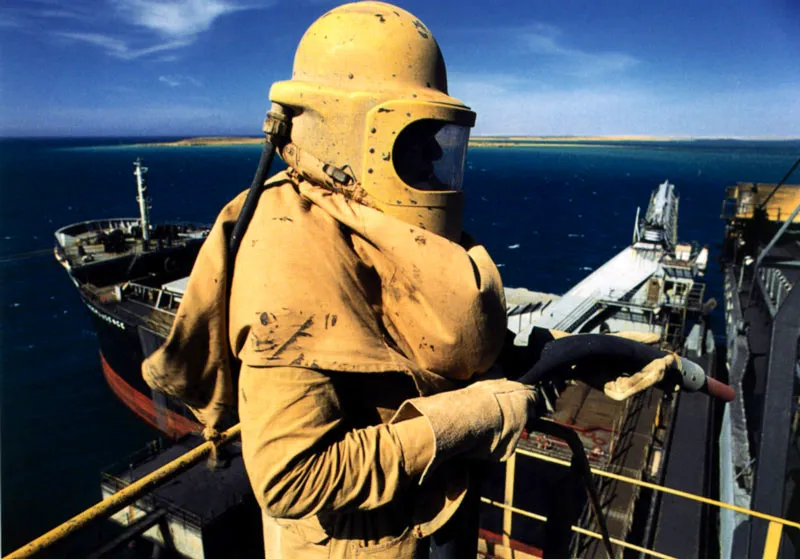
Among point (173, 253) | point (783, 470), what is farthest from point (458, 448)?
point (173, 253)

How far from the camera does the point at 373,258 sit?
7.38 ft

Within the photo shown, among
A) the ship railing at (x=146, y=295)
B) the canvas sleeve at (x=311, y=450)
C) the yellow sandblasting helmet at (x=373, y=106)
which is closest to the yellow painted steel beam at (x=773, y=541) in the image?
the canvas sleeve at (x=311, y=450)

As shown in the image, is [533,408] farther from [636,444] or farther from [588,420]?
[588,420]

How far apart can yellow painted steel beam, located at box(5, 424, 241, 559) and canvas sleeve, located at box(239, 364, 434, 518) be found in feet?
3.26

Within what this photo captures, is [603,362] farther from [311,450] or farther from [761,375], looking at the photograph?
[761,375]

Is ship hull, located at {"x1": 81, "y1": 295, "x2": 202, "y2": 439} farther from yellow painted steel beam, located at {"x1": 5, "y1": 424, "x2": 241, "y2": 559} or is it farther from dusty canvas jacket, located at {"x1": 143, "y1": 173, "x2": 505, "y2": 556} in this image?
dusty canvas jacket, located at {"x1": 143, "y1": 173, "x2": 505, "y2": 556}

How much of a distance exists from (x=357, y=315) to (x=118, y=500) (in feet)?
5.31

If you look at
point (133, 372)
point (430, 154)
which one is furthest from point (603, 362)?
point (133, 372)

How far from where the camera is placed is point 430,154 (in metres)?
2.43

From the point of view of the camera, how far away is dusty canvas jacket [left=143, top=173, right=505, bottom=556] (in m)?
1.95

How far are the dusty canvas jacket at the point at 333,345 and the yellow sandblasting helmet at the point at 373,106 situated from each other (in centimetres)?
14

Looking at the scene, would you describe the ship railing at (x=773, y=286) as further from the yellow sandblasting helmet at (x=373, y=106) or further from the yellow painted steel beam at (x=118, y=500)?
the yellow painted steel beam at (x=118, y=500)

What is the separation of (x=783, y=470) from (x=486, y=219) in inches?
3173

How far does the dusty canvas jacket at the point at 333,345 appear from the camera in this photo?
1.95 metres
